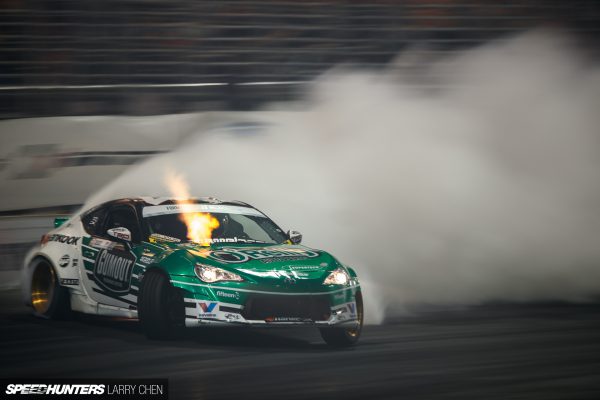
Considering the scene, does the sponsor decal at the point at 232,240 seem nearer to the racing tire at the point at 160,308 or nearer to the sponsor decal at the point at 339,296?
the racing tire at the point at 160,308

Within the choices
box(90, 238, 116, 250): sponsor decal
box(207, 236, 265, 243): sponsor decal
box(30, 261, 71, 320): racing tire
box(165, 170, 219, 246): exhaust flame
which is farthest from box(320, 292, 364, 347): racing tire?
box(30, 261, 71, 320): racing tire

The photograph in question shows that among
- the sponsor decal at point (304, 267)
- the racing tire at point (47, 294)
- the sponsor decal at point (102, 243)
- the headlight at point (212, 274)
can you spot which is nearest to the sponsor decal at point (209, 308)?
the headlight at point (212, 274)

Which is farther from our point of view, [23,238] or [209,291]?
[23,238]

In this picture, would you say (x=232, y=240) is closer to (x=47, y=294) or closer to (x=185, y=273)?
(x=185, y=273)

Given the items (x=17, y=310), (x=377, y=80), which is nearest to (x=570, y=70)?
(x=377, y=80)

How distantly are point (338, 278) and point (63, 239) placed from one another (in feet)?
9.06

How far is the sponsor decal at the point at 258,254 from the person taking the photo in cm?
762

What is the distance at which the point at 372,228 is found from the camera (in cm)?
1136

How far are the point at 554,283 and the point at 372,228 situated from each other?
85.2 inches

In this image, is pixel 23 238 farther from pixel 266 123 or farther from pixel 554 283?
pixel 554 283

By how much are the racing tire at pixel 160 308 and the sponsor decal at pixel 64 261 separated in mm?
1437

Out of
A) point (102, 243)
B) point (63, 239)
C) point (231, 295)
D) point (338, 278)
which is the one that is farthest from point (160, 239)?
point (338, 278)

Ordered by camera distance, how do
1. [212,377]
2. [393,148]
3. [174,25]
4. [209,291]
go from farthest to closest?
[174,25], [393,148], [209,291], [212,377]

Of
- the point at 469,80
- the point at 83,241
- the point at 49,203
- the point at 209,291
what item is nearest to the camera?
the point at 209,291
